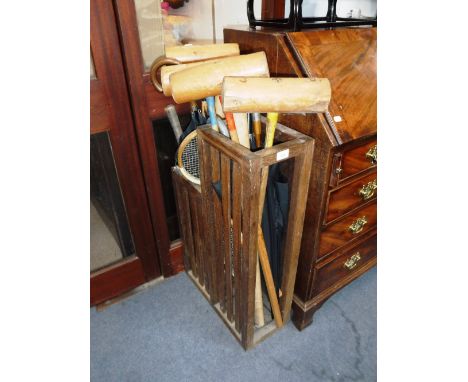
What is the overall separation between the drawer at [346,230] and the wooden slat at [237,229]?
1.15 feet

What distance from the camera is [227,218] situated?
1201 mm

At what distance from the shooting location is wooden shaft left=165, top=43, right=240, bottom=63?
1167 millimetres

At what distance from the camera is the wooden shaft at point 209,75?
1.00m

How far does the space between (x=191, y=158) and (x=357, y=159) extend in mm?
685

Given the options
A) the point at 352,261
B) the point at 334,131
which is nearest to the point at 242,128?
the point at 334,131

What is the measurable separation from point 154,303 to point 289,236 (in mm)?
887

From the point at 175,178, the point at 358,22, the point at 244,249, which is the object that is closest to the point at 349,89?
the point at 358,22

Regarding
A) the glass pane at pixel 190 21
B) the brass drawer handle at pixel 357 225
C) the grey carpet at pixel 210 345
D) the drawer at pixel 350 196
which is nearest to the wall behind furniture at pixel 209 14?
the glass pane at pixel 190 21

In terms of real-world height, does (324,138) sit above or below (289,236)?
above

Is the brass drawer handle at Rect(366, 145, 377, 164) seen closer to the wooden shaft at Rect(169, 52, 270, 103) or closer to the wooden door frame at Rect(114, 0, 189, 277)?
the wooden shaft at Rect(169, 52, 270, 103)

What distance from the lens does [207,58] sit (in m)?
1.18

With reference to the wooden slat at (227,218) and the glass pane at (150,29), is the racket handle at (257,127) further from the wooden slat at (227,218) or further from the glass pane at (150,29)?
the glass pane at (150,29)

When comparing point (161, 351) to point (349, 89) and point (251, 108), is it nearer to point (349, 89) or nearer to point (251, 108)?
point (251, 108)
